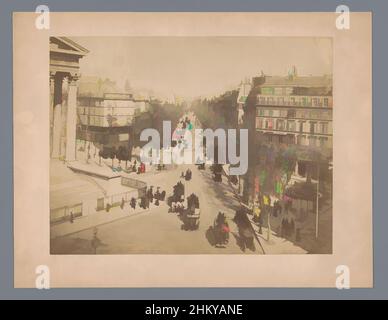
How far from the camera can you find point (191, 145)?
7.45m

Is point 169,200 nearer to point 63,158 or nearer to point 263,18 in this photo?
point 63,158

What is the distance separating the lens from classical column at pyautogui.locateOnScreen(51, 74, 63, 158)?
24.3 feet

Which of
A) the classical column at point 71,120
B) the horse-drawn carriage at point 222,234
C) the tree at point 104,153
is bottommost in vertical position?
the horse-drawn carriage at point 222,234

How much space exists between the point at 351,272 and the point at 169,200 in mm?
1878

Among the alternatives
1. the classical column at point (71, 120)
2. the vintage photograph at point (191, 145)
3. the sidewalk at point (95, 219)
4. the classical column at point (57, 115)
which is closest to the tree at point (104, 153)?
the vintage photograph at point (191, 145)

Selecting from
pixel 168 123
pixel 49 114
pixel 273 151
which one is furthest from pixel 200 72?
pixel 49 114

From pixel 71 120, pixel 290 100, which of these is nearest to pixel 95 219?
pixel 71 120

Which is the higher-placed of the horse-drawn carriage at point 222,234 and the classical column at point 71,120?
the classical column at point 71,120

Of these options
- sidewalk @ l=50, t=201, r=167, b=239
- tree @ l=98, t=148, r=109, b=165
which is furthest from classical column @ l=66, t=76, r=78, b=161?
sidewalk @ l=50, t=201, r=167, b=239

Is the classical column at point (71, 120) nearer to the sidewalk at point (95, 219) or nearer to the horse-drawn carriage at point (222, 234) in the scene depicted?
the sidewalk at point (95, 219)

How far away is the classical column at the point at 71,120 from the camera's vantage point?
7.42 metres

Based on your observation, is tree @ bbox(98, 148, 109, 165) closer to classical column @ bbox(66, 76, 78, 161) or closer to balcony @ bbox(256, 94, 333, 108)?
classical column @ bbox(66, 76, 78, 161)

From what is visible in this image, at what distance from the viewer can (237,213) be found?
7445 millimetres

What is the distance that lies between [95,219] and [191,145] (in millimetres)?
1164
